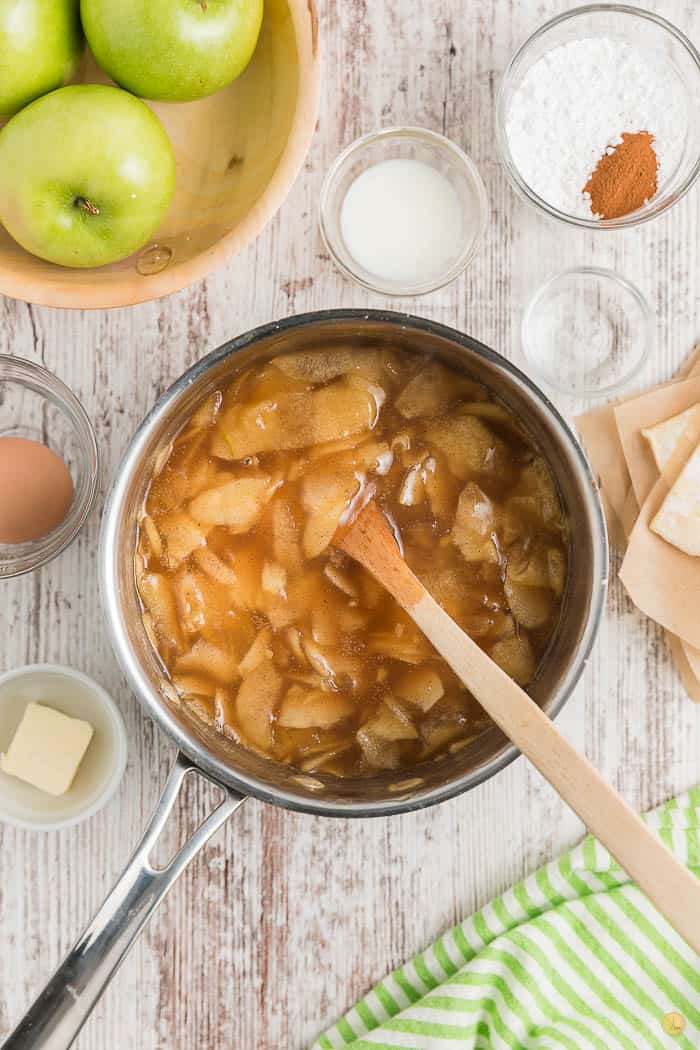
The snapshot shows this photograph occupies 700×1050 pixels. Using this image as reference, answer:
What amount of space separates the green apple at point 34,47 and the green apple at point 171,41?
0.11 feet

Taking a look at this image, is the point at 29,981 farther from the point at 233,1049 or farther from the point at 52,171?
the point at 52,171

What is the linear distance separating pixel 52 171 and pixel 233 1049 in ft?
3.92

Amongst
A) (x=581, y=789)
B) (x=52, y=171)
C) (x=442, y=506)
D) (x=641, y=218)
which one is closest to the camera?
(x=581, y=789)

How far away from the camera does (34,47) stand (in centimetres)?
125

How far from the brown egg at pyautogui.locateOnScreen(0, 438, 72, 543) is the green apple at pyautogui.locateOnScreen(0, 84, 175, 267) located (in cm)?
30

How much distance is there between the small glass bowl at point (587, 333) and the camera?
1.51 meters

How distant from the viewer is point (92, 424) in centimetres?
150

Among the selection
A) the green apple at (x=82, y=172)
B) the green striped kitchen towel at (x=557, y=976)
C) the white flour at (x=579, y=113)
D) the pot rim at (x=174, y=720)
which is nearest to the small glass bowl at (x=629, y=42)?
the white flour at (x=579, y=113)

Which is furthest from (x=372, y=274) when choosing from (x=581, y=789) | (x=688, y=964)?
(x=688, y=964)

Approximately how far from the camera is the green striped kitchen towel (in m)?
1.52

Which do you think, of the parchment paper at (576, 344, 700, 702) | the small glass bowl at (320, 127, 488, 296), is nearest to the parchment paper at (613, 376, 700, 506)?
the parchment paper at (576, 344, 700, 702)

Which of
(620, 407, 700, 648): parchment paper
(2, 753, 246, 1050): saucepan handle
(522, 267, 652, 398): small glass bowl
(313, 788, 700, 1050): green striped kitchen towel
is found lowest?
(313, 788, 700, 1050): green striped kitchen towel

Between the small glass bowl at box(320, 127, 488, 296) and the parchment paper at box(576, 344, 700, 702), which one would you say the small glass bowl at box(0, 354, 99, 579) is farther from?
the parchment paper at box(576, 344, 700, 702)

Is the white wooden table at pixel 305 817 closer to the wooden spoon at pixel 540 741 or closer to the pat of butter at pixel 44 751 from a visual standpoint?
the pat of butter at pixel 44 751
